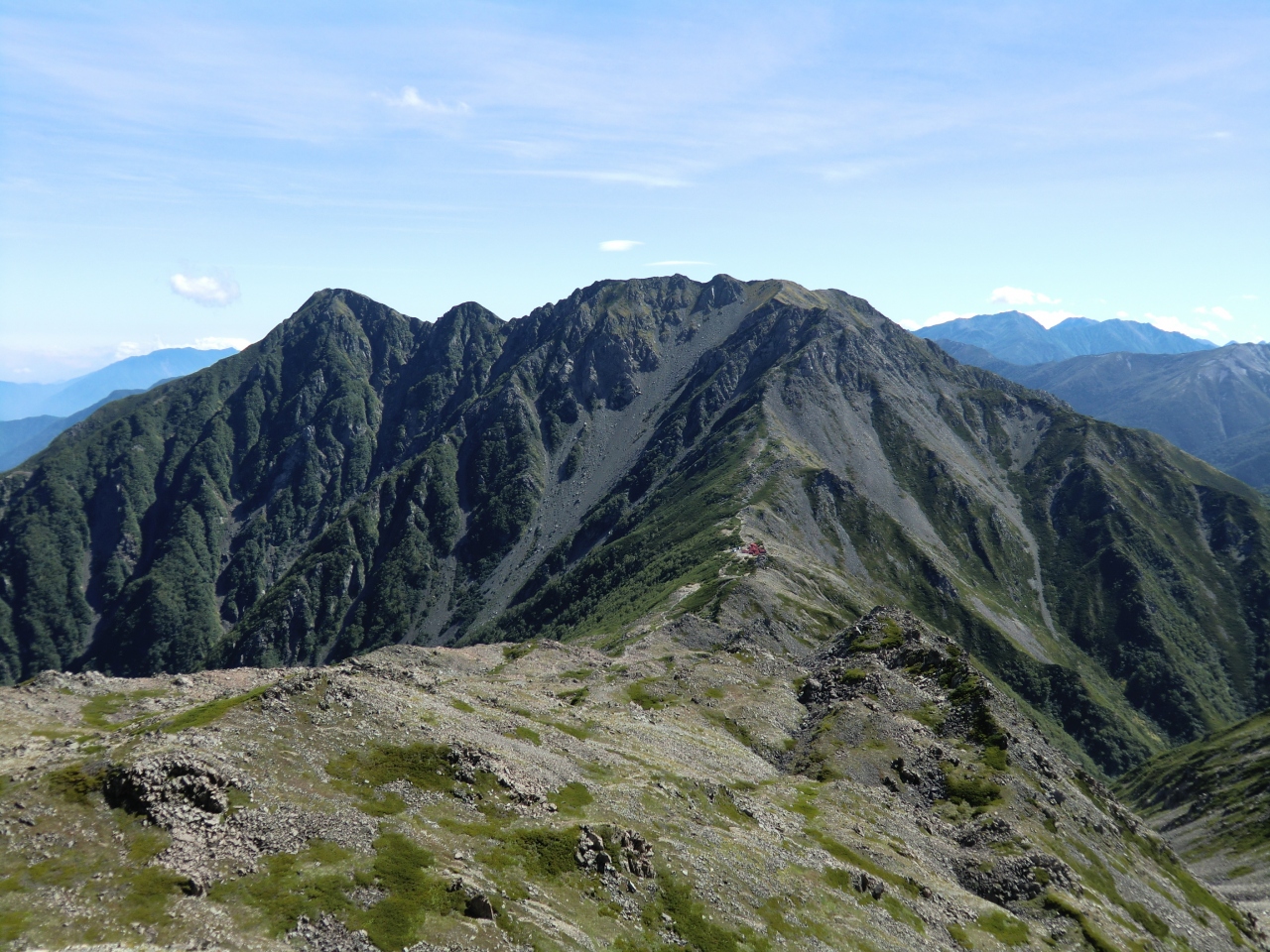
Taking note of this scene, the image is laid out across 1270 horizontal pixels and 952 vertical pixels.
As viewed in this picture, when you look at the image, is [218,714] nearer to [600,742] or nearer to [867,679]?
[600,742]

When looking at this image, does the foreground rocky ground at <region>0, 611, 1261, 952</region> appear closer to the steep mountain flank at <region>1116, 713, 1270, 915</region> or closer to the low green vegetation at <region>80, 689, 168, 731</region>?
the low green vegetation at <region>80, 689, 168, 731</region>

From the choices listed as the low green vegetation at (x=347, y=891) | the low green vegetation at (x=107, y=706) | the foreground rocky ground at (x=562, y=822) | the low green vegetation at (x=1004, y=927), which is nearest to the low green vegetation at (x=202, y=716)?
the foreground rocky ground at (x=562, y=822)

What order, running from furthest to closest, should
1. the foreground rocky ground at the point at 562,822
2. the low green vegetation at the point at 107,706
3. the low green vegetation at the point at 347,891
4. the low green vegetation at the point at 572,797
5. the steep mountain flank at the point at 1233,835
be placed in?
1. the steep mountain flank at the point at 1233,835
2. the low green vegetation at the point at 107,706
3. the low green vegetation at the point at 572,797
4. the foreground rocky ground at the point at 562,822
5. the low green vegetation at the point at 347,891

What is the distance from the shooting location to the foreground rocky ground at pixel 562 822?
4750 cm

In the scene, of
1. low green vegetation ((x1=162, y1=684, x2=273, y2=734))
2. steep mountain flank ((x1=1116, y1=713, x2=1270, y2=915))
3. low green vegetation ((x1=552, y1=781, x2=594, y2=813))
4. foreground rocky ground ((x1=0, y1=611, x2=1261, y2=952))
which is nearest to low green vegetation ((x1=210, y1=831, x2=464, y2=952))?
foreground rocky ground ((x1=0, y1=611, x2=1261, y2=952))

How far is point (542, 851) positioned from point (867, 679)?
3625 inches

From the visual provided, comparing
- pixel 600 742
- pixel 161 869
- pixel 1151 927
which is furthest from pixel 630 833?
pixel 1151 927

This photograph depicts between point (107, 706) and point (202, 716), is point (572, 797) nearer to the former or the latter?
point (202, 716)

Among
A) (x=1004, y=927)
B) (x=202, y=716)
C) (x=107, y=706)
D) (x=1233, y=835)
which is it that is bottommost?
(x=1233, y=835)

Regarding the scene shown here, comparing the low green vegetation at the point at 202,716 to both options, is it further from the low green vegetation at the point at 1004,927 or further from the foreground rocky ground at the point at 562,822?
the low green vegetation at the point at 1004,927

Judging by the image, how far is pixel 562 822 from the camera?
220ft

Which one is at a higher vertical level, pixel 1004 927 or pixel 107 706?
pixel 107 706

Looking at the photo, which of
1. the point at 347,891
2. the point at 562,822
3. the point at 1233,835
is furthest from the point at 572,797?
the point at 1233,835

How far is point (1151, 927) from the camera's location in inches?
3656
